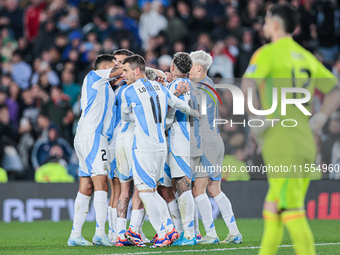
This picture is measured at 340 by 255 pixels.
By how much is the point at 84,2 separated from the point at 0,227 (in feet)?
26.1

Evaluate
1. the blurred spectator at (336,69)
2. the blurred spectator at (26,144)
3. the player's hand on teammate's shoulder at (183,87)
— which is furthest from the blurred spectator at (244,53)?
the player's hand on teammate's shoulder at (183,87)

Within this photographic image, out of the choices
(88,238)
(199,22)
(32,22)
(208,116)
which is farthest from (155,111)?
(32,22)

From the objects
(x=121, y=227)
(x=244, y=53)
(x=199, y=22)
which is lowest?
(x=121, y=227)

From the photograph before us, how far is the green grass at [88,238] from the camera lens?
301 inches

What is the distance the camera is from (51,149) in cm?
1391

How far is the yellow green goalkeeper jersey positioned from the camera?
16.7 feet

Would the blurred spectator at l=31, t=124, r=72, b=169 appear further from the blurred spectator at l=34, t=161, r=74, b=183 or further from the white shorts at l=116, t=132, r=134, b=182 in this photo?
the white shorts at l=116, t=132, r=134, b=182

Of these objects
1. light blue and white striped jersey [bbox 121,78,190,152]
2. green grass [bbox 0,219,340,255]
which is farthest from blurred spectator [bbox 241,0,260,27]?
light blue and white striped jersey [bbox 121,78,190,152]

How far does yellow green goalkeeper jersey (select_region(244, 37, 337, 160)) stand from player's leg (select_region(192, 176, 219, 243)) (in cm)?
333

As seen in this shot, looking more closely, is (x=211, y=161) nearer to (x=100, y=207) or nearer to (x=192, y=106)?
(x=192, y=106)

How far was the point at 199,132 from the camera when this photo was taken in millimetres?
8641

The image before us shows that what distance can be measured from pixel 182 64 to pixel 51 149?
248 inches

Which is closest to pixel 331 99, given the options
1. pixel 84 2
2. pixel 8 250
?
pixel 8 250

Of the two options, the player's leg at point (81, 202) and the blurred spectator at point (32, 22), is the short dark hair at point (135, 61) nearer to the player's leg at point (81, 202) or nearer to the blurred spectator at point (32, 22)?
the player's leg at point (81, 202)
